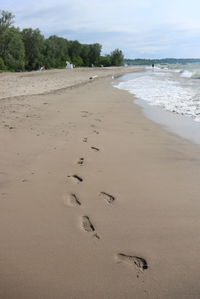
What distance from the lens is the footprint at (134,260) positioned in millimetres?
2297

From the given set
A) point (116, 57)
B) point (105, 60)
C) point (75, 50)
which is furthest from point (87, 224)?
point (116, 57)

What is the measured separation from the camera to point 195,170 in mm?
4355

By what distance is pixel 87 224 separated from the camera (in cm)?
288

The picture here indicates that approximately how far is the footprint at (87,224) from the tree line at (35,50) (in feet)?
168

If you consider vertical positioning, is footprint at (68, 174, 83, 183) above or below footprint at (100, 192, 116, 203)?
below

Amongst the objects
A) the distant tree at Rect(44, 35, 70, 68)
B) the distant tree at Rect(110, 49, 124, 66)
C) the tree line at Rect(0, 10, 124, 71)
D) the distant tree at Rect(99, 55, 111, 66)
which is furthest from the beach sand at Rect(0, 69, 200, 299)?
the distant tree at Rect(110, 49, 124, 66)

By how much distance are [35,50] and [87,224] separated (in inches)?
2727

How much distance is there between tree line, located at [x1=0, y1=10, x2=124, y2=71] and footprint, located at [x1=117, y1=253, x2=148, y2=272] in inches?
2046

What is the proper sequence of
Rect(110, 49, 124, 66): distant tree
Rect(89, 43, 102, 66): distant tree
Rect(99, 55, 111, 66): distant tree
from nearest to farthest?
1. Rect(89, 43, 102, 66): distant tree
2. Rect(99, 55, 111, 66): distant tree
3. Rect(110, 49, 124, 66): distant tree

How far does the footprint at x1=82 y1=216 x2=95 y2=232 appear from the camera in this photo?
110 inches

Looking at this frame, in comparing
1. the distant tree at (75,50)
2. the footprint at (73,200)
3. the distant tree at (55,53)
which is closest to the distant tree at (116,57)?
the distant tree at (75,50)

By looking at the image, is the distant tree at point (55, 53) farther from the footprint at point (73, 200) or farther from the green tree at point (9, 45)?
the footprint at point (73, 200)

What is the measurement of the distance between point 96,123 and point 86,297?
6039 millimetres

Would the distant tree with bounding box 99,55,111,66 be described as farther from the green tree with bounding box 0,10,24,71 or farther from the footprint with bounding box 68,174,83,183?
the footprint with bounding box 68,174,83,183
